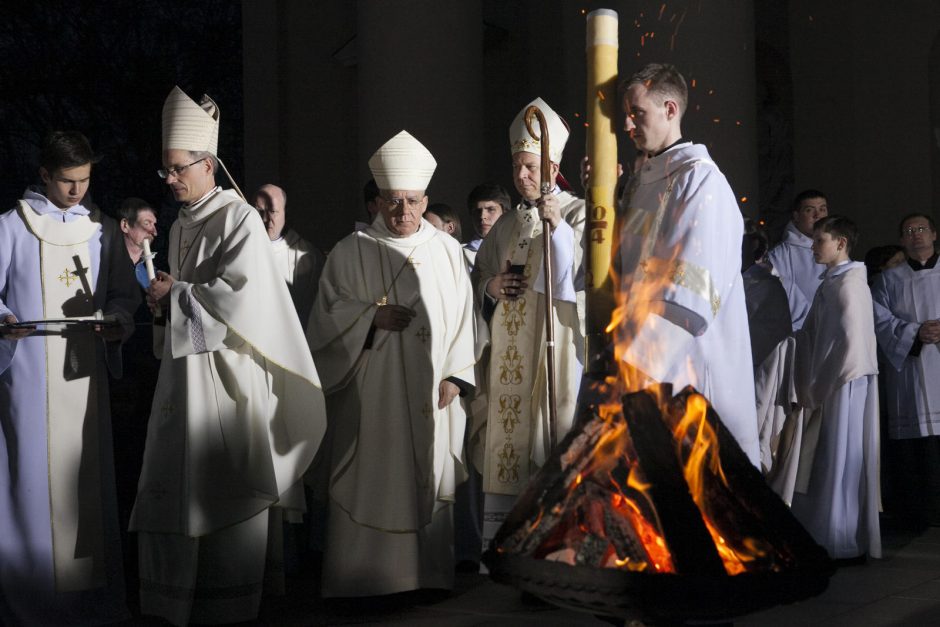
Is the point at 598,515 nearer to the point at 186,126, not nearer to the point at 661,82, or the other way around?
the point at 661,82

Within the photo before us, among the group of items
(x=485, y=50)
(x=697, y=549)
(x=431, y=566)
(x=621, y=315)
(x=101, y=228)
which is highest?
(x=485, y=50)

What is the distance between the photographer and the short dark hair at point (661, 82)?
13.7ft

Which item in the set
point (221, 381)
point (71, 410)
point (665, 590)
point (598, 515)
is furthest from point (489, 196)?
point (665, 590)

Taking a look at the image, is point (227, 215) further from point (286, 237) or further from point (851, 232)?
point (851, 232)

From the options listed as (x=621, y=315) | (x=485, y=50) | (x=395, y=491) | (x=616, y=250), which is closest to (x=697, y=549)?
(x=621, y=315)

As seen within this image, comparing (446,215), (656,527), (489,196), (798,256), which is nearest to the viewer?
(656,527)

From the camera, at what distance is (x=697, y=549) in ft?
11.0

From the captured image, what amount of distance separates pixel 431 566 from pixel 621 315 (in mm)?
2567

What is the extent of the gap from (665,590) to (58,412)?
3.36 metres

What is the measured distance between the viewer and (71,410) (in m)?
5.78

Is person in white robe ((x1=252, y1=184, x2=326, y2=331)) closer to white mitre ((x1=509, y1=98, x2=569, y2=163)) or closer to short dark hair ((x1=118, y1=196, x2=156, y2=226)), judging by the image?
short dark hair ((x1=118, y1=196, x2=156, y2=226))

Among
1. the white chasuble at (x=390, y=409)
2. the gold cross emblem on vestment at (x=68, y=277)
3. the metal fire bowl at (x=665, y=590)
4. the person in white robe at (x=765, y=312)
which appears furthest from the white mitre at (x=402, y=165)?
the metal fire bowl at (x=665, y=590)

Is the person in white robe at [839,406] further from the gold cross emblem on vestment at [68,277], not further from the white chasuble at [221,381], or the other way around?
the gold cross emblem on vestment at [68,277]

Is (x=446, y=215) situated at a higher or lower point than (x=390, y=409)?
higher
